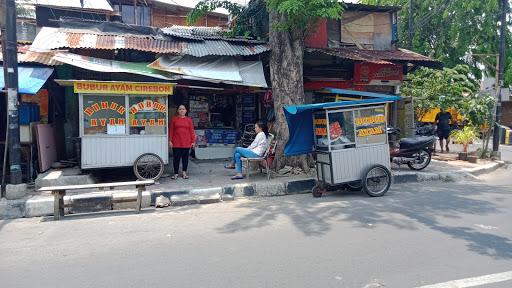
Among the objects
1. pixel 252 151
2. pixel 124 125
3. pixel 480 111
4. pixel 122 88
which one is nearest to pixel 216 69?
pixel 252 151

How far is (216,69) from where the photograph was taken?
10.5 m

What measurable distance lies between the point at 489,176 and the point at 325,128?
5.98 meters

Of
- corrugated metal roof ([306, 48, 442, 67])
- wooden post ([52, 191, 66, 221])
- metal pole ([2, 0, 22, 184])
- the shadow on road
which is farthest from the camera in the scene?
corrugated metal roof ([306, 48, 442, 67])

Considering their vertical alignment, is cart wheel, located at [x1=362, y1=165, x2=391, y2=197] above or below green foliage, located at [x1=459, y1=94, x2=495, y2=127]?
below

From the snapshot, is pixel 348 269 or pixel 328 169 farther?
pixel 328 169

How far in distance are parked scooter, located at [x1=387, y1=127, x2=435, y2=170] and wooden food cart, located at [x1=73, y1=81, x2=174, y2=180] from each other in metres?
5.83

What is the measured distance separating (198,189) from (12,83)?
3857mm

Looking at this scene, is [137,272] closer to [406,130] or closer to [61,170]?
[61,170]

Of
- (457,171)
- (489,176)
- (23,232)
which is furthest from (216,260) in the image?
(489,176)

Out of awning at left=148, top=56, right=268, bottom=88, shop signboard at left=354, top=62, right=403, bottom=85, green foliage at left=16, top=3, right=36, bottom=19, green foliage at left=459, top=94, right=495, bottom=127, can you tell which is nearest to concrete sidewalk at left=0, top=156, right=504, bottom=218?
awning at left=148, top=56, right=268, bottom=88

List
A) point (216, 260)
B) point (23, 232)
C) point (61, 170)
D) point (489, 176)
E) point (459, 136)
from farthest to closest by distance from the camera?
point (459, 136), point (489, 176), point (61, 170), point (23, 232), point (216, 260)

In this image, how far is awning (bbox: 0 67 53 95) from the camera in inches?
322

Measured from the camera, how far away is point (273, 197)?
8.45m

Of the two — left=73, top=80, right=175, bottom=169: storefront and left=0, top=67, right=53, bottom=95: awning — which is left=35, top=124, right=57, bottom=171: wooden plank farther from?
left=73, top=80, right=175, bottom=169: storefront
